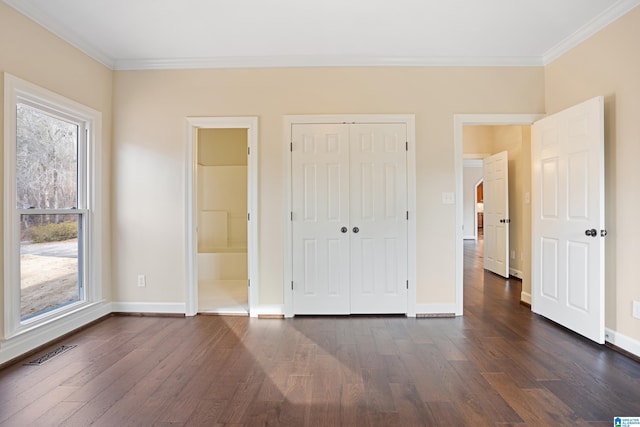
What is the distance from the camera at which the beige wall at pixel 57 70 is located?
2611 millimetres

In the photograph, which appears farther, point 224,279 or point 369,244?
point 224,279

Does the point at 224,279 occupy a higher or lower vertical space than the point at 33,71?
lower

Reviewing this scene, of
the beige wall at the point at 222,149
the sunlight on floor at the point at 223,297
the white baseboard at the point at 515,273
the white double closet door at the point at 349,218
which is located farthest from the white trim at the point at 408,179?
the beige wall at the point at 222,149

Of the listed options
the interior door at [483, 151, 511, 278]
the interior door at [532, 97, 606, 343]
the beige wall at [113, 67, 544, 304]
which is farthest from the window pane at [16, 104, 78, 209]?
the interior door at [483, 151, 511, 278]

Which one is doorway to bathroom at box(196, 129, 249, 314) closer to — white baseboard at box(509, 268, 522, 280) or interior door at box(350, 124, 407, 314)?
interior door at box(350, 124, 407, 314)

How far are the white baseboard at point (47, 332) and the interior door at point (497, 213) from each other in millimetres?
5642

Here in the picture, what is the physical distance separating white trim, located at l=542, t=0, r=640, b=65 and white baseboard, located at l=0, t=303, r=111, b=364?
5414 millimetres

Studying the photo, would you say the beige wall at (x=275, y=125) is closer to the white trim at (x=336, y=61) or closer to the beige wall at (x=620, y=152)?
the white trim at (x=336, y=61)

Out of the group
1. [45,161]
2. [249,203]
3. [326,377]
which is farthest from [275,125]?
[326,377]

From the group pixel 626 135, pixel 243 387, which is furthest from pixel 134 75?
pixel 626 135

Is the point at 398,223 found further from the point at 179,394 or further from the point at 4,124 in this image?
the point at 4,124

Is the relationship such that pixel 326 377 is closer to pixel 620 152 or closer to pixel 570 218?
pixel 570 218

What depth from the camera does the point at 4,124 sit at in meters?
2.55

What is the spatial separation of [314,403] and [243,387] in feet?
1.64
